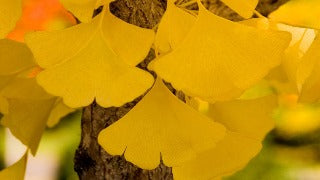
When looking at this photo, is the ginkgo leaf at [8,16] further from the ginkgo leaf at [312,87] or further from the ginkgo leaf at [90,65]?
the ginkgo leaf at [312,87]

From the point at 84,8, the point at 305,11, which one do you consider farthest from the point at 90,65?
the point at 305,11

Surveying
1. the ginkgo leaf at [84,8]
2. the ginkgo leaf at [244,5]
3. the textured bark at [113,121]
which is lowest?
the textured bark at [113,121]

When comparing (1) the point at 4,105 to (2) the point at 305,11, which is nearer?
(1) the point at 4,105

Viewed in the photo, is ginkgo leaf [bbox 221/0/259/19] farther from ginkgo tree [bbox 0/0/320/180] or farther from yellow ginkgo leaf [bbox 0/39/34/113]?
yellow ginkgo leaf [bbox 0/39/34/113]

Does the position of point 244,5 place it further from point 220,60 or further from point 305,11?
point 305,11

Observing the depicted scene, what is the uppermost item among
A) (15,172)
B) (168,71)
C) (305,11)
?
(168,71)

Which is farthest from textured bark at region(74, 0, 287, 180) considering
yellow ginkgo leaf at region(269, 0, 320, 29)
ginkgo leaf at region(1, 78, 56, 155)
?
yellow ginkgo leaf at region(269, 0, 320, 29)

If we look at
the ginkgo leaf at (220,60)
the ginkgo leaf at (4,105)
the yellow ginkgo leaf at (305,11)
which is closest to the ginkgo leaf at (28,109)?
the ginkgo leaf at (4,105)
